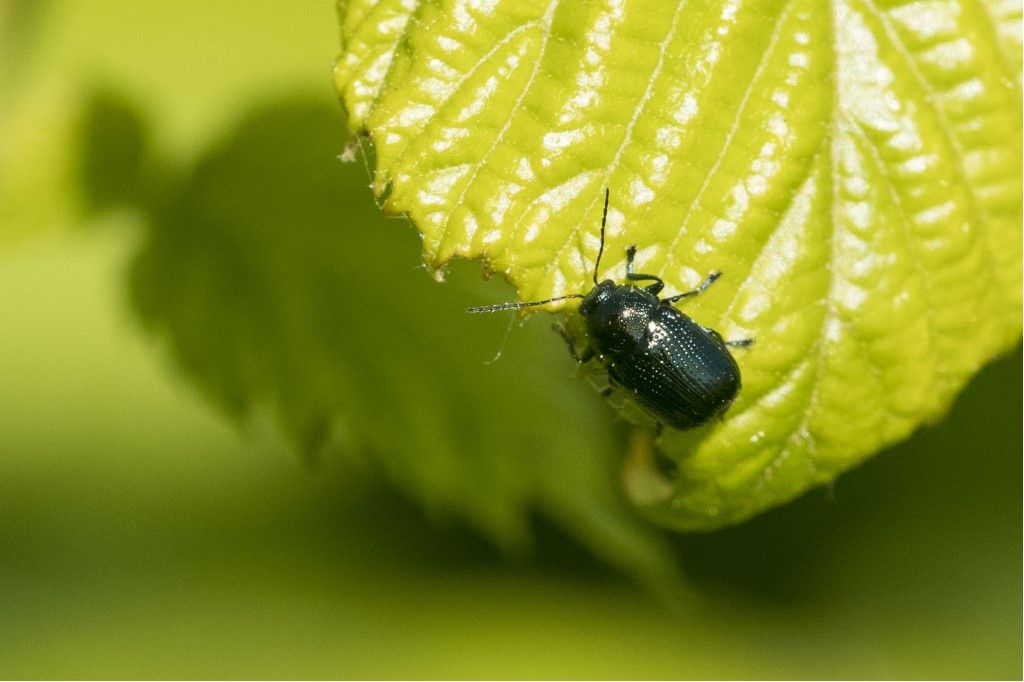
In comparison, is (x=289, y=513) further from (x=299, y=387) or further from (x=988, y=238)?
(x=988, y=238)

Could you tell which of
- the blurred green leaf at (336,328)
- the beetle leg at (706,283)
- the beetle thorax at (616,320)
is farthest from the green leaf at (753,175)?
the blurred green leaf at (336,328)

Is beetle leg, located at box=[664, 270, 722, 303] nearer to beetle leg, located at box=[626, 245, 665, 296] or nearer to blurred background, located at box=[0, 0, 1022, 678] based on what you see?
beetle leg, located at box=[626, 245, 665, 296]

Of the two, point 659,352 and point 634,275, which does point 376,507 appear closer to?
point 659,352

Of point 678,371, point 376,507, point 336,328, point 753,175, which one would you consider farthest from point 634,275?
point 376,507

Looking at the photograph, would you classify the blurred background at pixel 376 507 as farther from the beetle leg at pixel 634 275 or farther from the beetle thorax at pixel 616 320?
the beetle leg at pixel 634 275

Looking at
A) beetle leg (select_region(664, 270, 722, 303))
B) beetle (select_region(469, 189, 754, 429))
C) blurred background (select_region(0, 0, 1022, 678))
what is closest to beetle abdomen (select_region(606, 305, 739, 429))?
beetle (select_region(469, 189, 754, 429))
